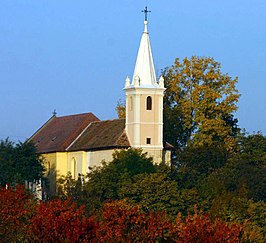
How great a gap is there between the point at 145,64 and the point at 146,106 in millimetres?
3012

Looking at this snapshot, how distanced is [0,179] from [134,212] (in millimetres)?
46500

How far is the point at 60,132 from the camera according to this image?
98.3 m

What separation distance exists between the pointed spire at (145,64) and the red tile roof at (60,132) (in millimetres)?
10185

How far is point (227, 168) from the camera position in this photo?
83125mm

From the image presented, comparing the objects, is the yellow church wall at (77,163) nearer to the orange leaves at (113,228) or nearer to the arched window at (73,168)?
the arched window at (73,168)

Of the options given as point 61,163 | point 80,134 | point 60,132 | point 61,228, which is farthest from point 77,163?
point 61,228

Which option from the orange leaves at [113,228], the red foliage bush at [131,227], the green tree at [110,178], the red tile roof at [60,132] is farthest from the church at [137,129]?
the red foliage bush at [131,227]

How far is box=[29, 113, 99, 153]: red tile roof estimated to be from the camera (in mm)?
94562

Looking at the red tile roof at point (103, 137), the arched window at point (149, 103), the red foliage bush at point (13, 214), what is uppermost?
the arched window at point (149, 103)

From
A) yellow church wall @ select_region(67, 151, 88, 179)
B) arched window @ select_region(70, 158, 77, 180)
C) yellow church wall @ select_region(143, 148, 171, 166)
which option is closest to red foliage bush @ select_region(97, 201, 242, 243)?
yellow church wall @ select_region(143, 148, 171, 166)

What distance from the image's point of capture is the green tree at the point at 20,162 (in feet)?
279

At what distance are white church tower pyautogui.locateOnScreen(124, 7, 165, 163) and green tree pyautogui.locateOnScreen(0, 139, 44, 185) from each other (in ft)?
23.4

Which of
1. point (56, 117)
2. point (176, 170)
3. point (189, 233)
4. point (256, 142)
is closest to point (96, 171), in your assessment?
point (176, 170)

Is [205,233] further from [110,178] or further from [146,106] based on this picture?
[146,106]
